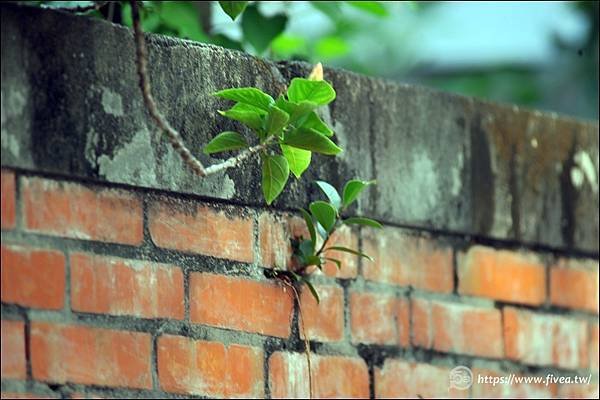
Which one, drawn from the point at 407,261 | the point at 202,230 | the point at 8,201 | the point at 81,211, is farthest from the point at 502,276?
the point at 8,201

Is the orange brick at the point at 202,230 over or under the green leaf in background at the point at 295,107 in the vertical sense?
under

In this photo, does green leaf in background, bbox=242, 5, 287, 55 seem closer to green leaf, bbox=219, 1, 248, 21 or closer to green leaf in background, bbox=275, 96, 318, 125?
green leaf, bbox=219, 1, 248, 21

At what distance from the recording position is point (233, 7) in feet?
6.77

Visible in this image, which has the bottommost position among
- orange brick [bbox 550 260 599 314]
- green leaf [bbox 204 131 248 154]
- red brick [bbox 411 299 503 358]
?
red brick [bbox 411 299 503 358]

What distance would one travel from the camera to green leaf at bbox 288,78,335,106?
1.88 metres

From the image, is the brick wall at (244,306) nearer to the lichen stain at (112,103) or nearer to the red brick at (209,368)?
the red brick at (209,368)

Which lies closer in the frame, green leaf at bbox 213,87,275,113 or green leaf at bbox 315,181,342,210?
green leaf at bbox 213,87,275,113

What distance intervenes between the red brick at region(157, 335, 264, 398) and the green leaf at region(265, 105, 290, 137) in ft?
1.15

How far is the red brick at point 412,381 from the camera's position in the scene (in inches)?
90.8

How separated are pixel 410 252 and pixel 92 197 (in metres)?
0.71

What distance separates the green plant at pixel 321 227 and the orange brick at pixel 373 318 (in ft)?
0.34

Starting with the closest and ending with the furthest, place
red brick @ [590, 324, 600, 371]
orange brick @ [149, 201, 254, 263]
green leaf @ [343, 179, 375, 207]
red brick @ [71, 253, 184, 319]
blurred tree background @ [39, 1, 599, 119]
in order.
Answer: red brick @ [71, 253, 184, 319] < orange brick @ [149, 201, 254, 263] < green leaf @ [343, 179, 375, 207] < blurred tree background @ [39, 1, 599, 119] < red brick @ [590, 324, 600, 371]

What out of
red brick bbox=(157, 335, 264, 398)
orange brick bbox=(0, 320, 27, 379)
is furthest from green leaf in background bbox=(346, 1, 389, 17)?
orange brick bbox=(0, 320, 27, 379)

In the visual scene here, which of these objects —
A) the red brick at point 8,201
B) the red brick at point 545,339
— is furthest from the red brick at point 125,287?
the red brick at point 545,339
